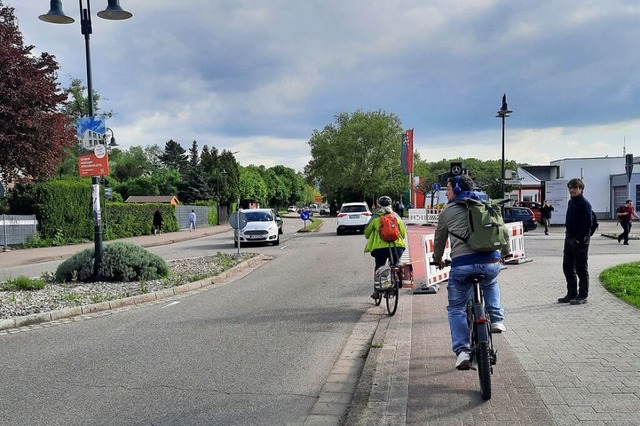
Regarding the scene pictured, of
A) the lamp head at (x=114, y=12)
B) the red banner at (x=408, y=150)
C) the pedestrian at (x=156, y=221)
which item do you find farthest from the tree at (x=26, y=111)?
the red banner at (x=408, y=150)

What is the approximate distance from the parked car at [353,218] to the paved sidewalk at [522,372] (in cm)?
2117

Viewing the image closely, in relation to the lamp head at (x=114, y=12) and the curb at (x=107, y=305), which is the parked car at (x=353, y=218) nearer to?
the curb at (x=107, y=305)

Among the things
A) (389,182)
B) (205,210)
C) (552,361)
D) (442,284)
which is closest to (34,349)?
(552,361)

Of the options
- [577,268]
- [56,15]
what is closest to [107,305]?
[56,15]

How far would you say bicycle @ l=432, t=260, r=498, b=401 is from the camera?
4340 mm

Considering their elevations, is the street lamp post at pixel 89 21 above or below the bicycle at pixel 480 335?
above

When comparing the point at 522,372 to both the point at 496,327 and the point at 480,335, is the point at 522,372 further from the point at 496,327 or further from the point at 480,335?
the point at 480,335

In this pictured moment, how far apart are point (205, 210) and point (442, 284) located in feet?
145

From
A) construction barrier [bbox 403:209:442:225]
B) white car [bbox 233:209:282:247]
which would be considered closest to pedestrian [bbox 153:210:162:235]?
white car [bbox 233:209:282:247]

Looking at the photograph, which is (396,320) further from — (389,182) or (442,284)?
(389,182)

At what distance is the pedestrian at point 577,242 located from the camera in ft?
27.1

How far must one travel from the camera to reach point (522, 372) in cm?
502

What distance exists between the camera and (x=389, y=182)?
3051 inches

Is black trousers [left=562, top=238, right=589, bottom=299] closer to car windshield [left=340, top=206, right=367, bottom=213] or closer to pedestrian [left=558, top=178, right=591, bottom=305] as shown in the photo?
pedestrian [left=558, top=178, right=591, bottom=305]
